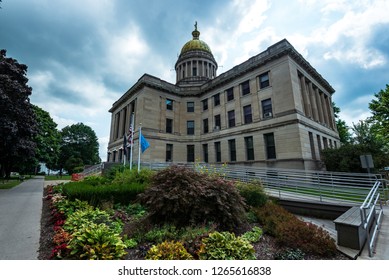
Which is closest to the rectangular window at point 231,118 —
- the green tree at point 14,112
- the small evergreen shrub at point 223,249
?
the small evergreen shrub at point 223,249

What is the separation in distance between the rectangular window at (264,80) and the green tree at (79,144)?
53565 millimetres

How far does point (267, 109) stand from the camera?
21.3 meters

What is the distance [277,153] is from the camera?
63.4 feet

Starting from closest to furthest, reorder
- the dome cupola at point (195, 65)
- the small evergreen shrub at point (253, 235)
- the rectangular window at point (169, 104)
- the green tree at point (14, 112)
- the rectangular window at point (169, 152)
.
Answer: the small evergreen shrub at point (253, 235) → the green tree at point (14, 112) → the rectangular window at point (169, 152) → the rectangular window at point (169, 104) → the dome cupola at point (195, 65)

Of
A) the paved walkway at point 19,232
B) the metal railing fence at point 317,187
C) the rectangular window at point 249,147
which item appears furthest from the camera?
the rectangular window at point 249,147

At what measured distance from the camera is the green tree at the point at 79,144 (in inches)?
2120

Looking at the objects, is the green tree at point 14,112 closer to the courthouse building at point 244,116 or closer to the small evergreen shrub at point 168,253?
the courthouse building at point 244,116

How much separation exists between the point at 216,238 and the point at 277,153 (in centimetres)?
1692

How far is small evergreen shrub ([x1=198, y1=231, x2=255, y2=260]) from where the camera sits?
165 inches

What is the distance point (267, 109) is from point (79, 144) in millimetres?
57538

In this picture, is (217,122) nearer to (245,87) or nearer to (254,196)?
(245,87)

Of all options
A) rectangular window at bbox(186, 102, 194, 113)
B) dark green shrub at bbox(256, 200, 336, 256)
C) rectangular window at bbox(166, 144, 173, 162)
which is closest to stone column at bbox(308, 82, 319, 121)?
rectangular window at bbox(186, 102, 194, 113)

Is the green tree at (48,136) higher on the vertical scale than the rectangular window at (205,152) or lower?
higher
